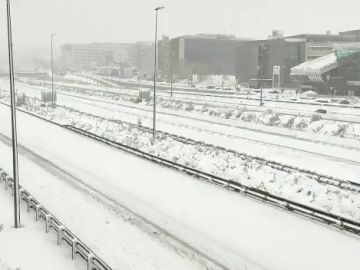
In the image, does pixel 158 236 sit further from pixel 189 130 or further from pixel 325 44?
pixel 325 44

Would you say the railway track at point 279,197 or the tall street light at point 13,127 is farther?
the railway track at point 279,197

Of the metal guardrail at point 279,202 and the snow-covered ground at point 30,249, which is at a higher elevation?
the metal guardrail at point 279,202

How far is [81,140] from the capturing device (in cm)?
3841

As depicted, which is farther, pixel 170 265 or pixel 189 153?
pixel 189 153

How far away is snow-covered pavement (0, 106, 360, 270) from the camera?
1545cm

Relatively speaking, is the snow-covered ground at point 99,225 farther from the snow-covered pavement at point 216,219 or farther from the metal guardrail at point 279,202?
the metal guardrail at point 279,202

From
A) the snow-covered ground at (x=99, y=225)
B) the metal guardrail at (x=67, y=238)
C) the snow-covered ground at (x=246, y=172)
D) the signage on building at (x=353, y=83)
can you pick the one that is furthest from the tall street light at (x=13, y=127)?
the signage on building at (x=353, y=83)

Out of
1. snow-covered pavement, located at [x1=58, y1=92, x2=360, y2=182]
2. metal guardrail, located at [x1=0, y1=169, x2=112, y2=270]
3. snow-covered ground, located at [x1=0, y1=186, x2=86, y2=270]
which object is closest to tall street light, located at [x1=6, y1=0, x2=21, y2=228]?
snow-covered ground, located at [x1=0, y1=186, x2=86, y2=270]

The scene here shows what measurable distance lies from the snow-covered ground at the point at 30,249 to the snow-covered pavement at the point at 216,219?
6.46 feet

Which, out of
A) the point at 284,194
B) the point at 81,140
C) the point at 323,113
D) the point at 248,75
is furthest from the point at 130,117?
the point at 248,75

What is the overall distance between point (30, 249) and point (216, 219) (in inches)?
279

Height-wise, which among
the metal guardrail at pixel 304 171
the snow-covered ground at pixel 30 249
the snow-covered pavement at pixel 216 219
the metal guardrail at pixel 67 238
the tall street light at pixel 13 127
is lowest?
the snow-covered ground at pixel 30 249

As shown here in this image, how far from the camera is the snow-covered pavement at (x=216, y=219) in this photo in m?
15.5

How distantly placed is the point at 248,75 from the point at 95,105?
7747 centimetres
